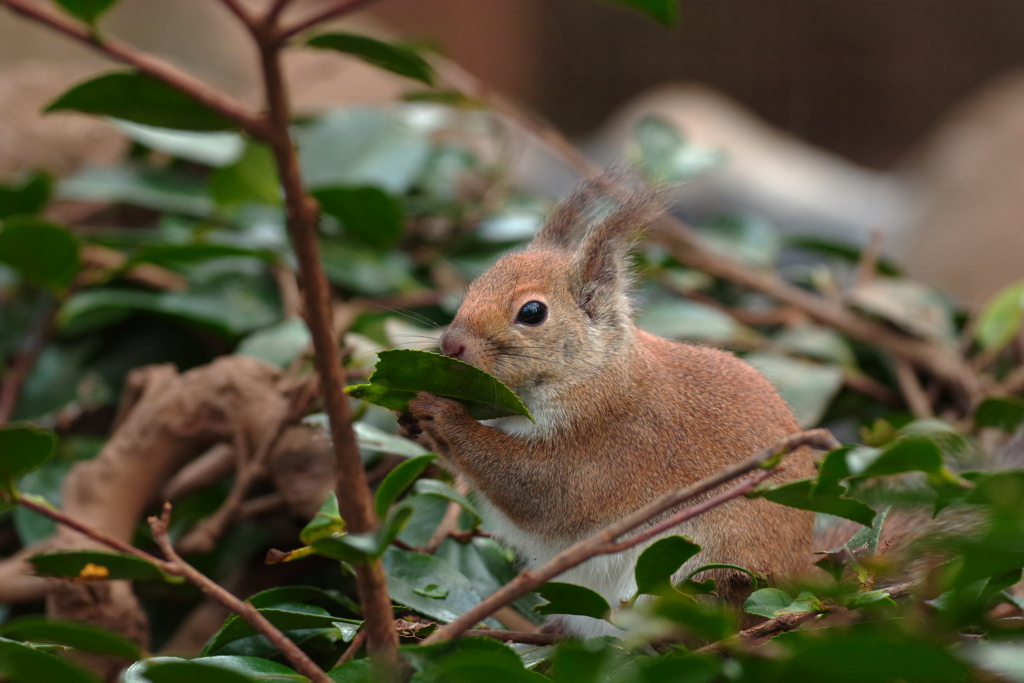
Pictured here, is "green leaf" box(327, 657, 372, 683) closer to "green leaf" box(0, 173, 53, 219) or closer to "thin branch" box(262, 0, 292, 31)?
"thin branch" box(262, 0, 292, 31)

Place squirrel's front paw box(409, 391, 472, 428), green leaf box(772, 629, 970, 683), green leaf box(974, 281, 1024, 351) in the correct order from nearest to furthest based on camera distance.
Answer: green leaf box(772, 629, 970, 683)
squirrel's front paw box(409, 391, 472, 428)
green leaf box(974, 281, 1024, 351)

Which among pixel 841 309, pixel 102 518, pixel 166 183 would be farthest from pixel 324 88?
pixel 102 518

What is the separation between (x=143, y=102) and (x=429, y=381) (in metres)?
0.83

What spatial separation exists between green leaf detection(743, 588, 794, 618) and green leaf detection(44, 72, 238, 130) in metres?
1.25

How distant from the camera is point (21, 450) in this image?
1.37 meters

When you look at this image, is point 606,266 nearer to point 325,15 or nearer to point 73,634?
point 325,15

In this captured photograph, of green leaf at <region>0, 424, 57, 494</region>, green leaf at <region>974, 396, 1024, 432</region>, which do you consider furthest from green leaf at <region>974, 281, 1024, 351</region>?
green leaf at <region>0, 424, 57, 494</region>

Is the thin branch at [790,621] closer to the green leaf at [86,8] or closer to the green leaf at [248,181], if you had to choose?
the green leaf at [86,8]

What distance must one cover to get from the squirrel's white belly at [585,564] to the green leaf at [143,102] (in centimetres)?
99

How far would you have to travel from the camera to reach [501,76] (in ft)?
36.4

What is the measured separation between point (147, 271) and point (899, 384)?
2.71 metres

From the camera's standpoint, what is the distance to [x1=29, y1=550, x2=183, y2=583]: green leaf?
136 cm

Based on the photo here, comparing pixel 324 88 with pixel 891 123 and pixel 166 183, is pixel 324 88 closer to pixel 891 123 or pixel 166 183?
pixel 166 183

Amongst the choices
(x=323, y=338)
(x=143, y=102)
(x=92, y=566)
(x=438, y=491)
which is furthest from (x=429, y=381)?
(x=143, y=102)
